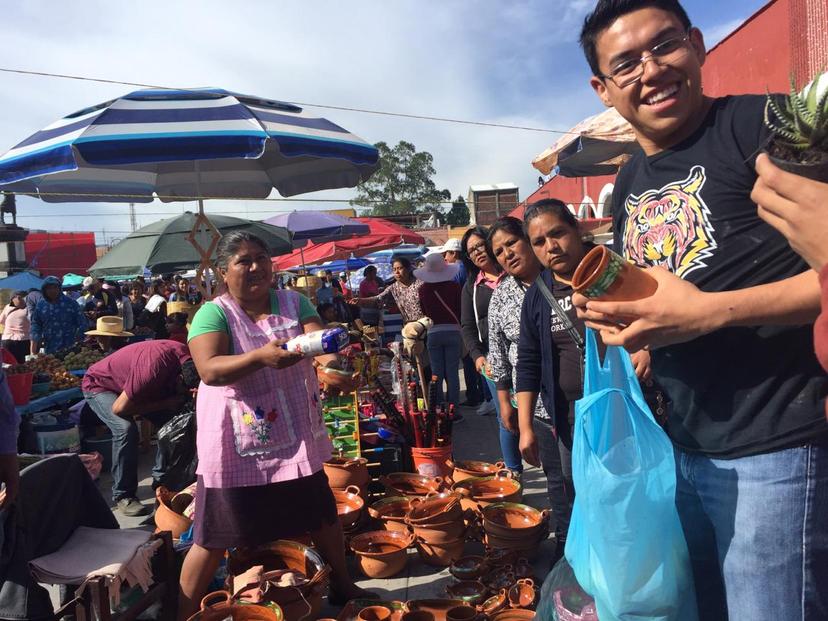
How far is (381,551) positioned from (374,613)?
2.81ft

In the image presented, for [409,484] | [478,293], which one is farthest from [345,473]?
[478,293]

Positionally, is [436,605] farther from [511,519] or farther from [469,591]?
[511,519]

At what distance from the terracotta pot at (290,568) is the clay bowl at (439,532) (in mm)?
721

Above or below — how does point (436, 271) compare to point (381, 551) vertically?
above

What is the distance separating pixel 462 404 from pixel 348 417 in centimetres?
300

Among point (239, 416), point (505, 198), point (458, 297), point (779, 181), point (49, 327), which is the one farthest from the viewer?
point (505, 198)

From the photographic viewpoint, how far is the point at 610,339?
1.16 meters

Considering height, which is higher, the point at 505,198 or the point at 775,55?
the point at 505,198

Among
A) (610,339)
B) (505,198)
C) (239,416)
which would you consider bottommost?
(239,416)

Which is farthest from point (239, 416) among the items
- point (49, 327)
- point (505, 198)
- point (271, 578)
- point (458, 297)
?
point (505, 198)

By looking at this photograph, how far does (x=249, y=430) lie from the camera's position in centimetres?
251

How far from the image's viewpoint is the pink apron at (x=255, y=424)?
2514mm

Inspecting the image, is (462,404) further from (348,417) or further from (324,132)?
(324,132)

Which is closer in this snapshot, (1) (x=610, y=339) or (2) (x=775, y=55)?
(1) (x=610, y=339)
